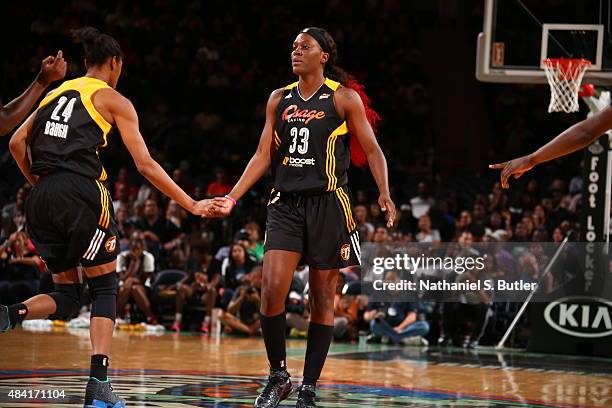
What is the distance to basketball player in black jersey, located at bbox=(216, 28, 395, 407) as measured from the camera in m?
6.30

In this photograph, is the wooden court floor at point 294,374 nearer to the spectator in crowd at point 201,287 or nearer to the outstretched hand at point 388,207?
the spectator in crowd at point 201,287

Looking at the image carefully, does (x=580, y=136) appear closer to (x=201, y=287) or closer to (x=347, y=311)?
(x=347, y=311)

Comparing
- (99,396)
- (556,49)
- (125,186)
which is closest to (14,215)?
A: (125,186)

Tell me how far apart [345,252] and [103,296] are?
5.16ft

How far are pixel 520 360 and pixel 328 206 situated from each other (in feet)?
19.8

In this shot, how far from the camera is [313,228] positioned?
20.8 feet

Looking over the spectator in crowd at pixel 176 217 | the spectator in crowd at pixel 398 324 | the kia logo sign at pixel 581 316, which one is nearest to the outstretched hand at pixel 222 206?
the kia logo sign at pixel 581 316

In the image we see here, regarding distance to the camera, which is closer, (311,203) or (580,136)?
(580,136)

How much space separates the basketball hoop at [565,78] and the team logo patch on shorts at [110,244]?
6.98 metres

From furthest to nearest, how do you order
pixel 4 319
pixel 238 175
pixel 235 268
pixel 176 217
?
pixel 238 175
pixel 176 217
pixel 235 268
pixel 4 319

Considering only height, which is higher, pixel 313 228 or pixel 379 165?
pixel 379 165

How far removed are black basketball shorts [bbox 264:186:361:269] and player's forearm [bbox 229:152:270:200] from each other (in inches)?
8.3

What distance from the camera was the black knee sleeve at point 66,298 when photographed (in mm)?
6137

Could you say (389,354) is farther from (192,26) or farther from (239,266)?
(192,26)
